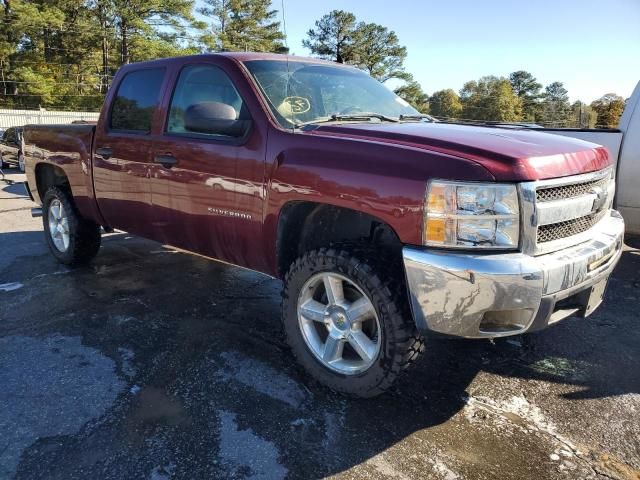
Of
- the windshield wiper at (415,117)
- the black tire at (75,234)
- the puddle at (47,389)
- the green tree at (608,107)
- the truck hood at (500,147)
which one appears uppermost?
the green tree at (608,107)

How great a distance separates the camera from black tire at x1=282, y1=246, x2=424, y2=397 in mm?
2574

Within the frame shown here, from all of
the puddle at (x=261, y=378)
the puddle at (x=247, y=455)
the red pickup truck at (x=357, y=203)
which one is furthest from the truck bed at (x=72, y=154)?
the puddle at (x=247, y=455)

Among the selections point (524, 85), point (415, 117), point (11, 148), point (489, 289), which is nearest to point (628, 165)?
point (415, 117)

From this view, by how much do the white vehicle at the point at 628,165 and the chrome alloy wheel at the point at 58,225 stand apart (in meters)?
5.49

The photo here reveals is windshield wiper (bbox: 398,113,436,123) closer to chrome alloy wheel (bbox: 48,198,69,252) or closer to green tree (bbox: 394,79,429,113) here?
chrome alloy wheel (bbox: 48,198,69,252)

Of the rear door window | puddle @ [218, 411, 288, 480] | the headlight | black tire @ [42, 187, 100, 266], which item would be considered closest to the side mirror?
the rear door window

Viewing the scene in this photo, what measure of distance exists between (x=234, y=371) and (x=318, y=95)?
1928 millimetres

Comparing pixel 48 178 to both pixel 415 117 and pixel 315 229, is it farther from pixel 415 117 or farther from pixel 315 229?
pixel 415 117

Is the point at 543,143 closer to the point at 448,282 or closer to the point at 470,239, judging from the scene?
the point at 470,239

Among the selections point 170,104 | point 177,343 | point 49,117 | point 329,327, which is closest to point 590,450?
point 329,327

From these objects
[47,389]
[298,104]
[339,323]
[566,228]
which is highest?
[298,104]

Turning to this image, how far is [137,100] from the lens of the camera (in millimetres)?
4219

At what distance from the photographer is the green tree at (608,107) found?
30328mm

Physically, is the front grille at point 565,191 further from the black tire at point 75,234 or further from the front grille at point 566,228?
the black tire at point 75,234
